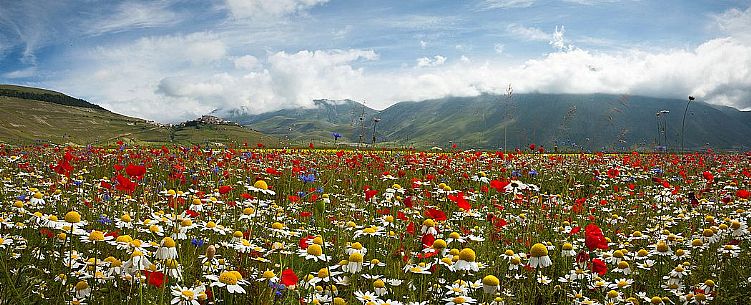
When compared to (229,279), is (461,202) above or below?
above

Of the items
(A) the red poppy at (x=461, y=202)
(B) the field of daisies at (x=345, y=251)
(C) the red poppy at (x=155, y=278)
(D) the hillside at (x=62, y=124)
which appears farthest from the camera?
(D) the hillside at (x=62, y=124)

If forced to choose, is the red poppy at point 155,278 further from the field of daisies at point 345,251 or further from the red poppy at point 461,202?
the red poppy at point 461,202

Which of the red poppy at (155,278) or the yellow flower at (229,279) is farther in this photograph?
the yellow flower at (229,279)

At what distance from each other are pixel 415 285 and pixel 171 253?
1777mm

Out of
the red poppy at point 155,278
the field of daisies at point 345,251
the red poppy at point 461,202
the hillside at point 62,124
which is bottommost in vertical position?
the field of daisies at point 345,251

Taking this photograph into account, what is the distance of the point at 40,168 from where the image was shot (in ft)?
30.1

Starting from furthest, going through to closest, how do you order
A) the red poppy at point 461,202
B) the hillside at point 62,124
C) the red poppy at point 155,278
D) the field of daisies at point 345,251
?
1. the hillside at point 62,124
2. the red poppy at point 461,202
3. the field of daisies at point 345,251
4. the red poppy at point 155,278

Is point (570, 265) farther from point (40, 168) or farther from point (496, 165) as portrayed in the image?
point (40, 168)

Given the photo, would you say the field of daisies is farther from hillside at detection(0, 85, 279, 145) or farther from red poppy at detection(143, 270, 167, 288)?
hillside at detection(0, 85, 279, 145)

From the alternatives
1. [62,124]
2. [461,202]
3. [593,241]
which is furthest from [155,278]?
[62,124]

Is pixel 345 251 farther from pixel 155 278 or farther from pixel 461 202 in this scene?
pixel 155 278

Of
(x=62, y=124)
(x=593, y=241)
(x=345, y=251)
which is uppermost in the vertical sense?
(x=62, y=124)

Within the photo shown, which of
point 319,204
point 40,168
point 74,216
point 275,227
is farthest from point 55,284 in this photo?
point 40,168

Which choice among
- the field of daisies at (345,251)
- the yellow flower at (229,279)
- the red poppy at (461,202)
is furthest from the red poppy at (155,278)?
the red poppy at (461,202)
